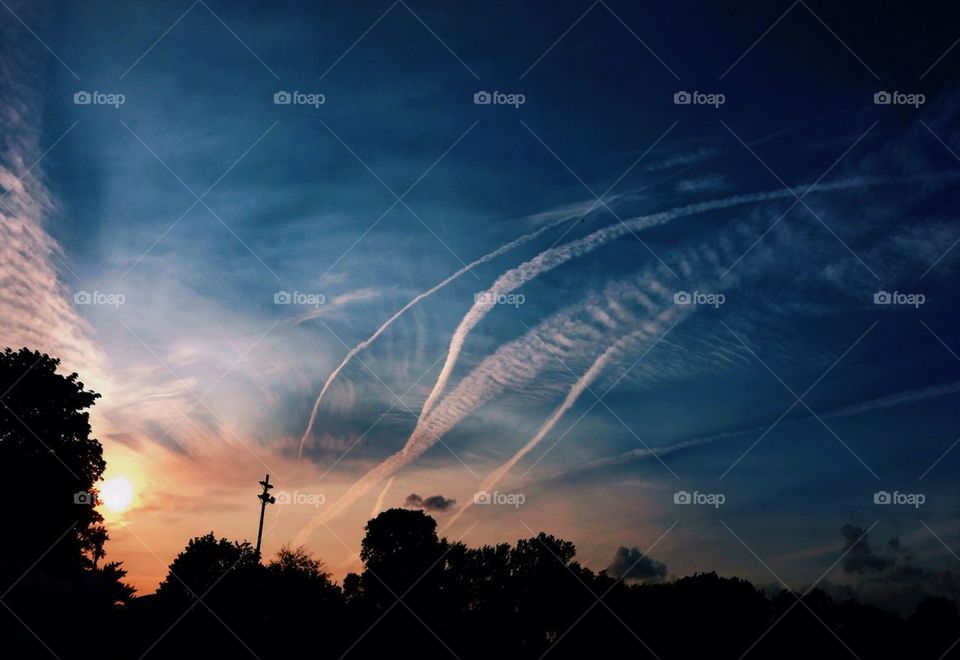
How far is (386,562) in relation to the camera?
70.8 metres

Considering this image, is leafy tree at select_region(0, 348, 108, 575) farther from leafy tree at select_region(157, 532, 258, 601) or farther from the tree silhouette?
leafy tree at select_region(157, 532, 258, 601)

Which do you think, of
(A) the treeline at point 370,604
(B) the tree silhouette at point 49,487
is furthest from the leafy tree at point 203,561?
(B) the tree silhouette at point 49,487

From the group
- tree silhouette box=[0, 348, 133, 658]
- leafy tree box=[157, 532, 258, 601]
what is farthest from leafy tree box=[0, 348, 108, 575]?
leafy tree box=[157, 532, 258, 601]

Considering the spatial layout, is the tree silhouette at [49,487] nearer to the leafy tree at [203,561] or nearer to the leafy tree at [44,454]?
the leafy tree at [44,454]

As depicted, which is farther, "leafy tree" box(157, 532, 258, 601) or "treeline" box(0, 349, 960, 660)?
"leafy tree" box(157, 532, 258, 601)

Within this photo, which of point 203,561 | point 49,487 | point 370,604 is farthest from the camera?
point 203,561

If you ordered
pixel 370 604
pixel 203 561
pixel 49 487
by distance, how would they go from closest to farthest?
1. pixel 49 487
2. pixel 370 604
3. pixel 203 561

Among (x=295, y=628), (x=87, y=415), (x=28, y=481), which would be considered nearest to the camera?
(x=28, y=481)

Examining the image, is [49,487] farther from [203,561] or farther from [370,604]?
[203,561]

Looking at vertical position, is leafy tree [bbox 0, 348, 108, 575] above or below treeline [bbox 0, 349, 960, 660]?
above

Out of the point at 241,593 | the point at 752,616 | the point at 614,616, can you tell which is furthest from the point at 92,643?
the point at 752,616

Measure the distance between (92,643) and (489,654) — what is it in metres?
35.2

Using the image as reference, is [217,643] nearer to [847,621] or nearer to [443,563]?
[443,563]

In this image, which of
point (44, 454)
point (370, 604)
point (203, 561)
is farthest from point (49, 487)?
point (203, 561)
